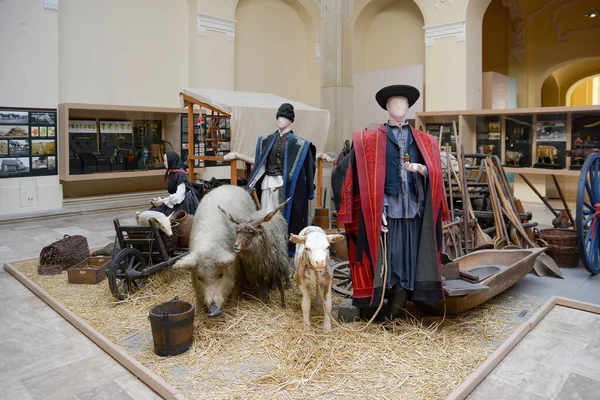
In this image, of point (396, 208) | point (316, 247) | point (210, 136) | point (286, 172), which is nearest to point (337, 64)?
point (210, 136)

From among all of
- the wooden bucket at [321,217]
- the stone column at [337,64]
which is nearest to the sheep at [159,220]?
the wooden bucket at [321,217]

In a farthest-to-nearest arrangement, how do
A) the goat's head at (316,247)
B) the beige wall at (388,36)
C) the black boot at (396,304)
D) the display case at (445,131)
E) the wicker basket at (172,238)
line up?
the beige wall at (388,36)
the display case at (445,131)
the wicker basket at (172,238)
the black boot at (396,304)
the goat's head at (316,247)

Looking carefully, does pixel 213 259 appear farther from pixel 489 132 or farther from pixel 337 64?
pixel 489 132

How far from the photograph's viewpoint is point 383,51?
15.6 metres

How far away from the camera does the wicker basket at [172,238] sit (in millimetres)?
5449

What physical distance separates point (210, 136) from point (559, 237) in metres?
6.32

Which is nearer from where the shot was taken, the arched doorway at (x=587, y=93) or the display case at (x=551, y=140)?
the display case at (x=551, y=140)

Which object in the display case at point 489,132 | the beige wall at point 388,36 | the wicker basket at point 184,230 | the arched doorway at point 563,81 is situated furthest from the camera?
the arched doorway at point 563,81

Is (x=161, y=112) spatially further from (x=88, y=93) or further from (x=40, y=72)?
(x=40, y=72)

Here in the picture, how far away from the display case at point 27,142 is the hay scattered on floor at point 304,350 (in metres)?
6.22

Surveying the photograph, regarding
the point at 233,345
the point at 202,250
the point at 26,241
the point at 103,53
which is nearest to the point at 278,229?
the point at 202,250

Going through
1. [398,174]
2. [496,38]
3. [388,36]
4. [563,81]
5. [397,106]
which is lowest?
[398,174]

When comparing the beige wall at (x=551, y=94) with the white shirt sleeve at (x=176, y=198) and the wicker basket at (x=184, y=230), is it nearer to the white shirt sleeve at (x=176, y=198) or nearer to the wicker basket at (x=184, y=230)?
the white shirt sleeve at (x=176, y=198)

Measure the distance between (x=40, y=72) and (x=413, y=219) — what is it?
899 cm
